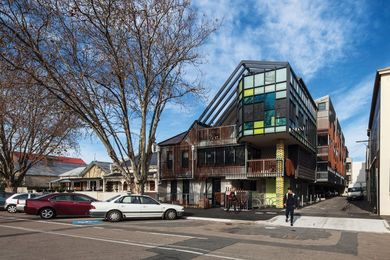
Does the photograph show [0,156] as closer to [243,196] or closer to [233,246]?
[243,196]

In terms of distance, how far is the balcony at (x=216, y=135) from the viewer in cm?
3297

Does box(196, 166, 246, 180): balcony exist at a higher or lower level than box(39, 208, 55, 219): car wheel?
higher

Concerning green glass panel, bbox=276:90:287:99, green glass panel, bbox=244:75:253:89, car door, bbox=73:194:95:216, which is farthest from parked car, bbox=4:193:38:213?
green glass panel, bbox=276:90:287:99

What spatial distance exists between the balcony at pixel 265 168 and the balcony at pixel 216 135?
2915 mm

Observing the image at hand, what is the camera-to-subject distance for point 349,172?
9294 cm

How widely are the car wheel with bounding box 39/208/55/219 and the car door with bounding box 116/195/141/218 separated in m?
4.43

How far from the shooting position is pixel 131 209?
63.8ft

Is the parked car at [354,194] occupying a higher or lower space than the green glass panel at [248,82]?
lower

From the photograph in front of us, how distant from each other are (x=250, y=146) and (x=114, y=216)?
15844mm

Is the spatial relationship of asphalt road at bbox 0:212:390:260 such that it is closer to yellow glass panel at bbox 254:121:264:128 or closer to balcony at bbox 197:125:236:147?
yellow glass panel at bbox 254:121:264:128

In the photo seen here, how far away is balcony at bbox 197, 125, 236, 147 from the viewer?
108ft

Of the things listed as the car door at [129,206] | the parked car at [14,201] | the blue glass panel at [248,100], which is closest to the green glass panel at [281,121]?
the blue glass panel at [248,100]

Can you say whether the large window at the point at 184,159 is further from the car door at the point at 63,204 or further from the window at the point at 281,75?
the car door at the point at 63,204

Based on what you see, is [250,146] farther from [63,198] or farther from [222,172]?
[63,198]
